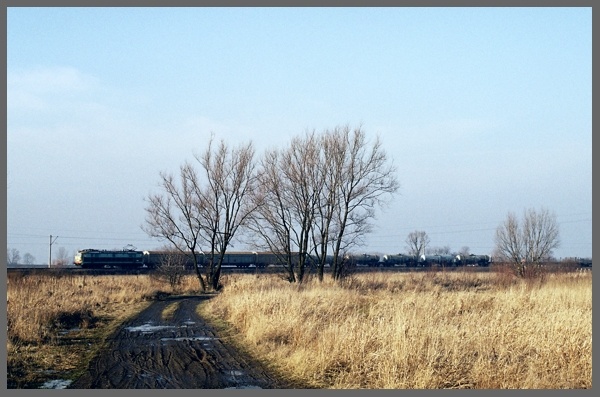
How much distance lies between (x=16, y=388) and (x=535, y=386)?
26.6 ft

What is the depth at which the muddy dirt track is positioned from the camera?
9805 mm

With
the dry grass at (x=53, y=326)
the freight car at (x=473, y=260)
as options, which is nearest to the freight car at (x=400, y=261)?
the freight car at (x=473, y=260)

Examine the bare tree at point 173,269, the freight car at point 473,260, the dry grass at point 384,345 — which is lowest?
the freight car at point 473,260

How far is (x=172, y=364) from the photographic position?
37.6 ft

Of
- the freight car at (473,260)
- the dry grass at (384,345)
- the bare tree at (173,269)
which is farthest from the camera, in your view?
the freight car at (473,260)

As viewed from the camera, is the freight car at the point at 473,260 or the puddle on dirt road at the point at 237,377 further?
Answer: the freight car at the point at 473,260

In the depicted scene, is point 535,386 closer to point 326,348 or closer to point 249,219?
point 326,348

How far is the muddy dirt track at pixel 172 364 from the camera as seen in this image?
9805mm

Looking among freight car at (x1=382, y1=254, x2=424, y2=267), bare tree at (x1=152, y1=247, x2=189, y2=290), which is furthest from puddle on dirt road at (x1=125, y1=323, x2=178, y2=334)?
freight car at (x1=382, y1=254, x2=424, y2=267)

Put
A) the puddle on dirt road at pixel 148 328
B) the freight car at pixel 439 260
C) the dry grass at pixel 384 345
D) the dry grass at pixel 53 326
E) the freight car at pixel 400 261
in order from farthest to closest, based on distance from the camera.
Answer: the freight car at pixel 439 260 → the freight car at pixel 400 261 → the puddle on dirt road at pixel 148 328 → the dry grass at pixel 53 326 → the dry grass at pixel 384 345

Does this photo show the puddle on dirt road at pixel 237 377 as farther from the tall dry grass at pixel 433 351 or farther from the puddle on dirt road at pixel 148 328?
the puddle on dirt road at pixel 148 328

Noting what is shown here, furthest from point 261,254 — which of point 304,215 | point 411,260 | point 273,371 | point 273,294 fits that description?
point 273,371

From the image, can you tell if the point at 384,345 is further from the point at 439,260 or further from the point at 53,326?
the point at 439,260

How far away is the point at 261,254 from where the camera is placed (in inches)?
2837
